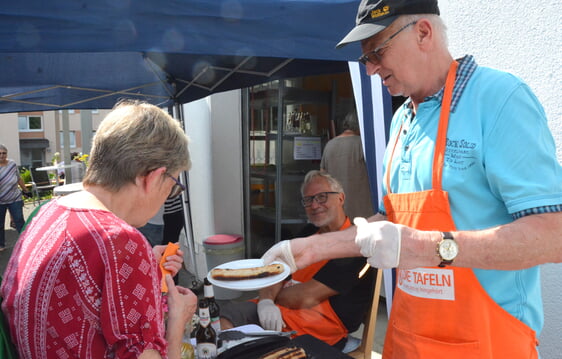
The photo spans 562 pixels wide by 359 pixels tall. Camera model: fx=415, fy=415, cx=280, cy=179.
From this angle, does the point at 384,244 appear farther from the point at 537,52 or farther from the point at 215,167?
the point at 215,167

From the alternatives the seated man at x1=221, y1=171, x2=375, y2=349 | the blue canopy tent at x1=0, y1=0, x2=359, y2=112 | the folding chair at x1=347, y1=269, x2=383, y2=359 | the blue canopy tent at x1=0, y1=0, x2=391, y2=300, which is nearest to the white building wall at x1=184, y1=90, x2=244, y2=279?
the blue canopy tent at x1=0, y1=0, x2=391, y2=300

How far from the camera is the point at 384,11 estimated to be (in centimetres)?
131

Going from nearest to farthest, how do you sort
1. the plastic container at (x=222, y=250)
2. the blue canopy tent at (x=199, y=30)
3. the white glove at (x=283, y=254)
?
the white glove at (x=283, y=254)
the blue canopy tent at (x=199, y=30)
the plastic container at (x=222, y=250)

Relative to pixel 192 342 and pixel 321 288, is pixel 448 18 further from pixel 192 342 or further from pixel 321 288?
Result: pixel 192 342

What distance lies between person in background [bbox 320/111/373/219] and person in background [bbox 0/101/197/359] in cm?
347

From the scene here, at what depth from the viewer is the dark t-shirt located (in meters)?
2.70

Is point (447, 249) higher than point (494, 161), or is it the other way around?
point (494, 161)

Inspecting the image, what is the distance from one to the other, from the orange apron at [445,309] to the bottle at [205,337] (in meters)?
0.87

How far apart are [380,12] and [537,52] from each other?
1716mm

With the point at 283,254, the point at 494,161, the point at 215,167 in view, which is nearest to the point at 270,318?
the point at 283,254

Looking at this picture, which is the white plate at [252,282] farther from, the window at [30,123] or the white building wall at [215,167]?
the window at [30,123]

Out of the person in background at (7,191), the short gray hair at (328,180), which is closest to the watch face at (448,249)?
the short gray hair at (328,180)

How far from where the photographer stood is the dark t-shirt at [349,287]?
270 centimetres

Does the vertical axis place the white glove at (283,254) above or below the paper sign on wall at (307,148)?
below
